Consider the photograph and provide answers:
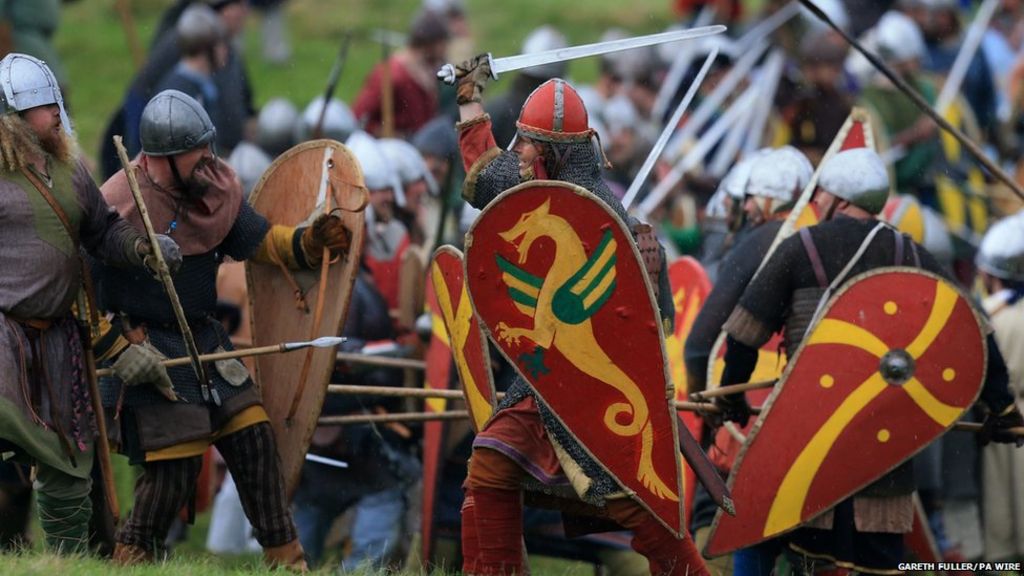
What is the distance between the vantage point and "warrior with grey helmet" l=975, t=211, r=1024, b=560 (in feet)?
29.1

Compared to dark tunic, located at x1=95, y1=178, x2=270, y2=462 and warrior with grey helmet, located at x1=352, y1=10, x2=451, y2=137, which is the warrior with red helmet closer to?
dark tunic, located at x1=95, y1=178, x2=270, y2=462

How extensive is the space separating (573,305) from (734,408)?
1.60 m

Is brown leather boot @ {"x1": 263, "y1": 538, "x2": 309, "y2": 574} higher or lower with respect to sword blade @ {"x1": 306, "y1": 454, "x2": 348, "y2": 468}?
lower

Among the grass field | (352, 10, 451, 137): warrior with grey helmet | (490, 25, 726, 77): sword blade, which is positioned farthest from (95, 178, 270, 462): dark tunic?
the grass field

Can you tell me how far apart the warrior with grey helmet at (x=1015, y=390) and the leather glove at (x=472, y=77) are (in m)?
3.05

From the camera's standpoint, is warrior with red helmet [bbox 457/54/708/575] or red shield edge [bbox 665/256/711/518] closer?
warrior with red helmet [bbox 457/54/708/575]

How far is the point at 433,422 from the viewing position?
8.75 metres

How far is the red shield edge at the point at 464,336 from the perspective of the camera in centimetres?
700

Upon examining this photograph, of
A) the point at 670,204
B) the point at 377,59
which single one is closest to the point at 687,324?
the point at 670,204

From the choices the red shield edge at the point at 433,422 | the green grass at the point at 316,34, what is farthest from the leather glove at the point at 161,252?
the green grass at the point at 316,34

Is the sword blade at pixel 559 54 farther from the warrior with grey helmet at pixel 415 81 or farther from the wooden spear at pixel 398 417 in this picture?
the warrior with grey helmet at pixel 415 81

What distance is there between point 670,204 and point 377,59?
7963 mm

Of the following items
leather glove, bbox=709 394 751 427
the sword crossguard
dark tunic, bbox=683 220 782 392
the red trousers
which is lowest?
the red trousers

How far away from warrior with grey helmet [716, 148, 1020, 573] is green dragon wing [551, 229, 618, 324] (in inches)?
49.3
